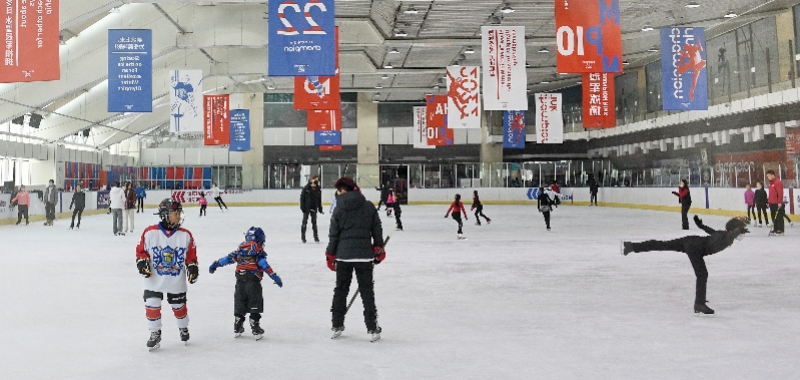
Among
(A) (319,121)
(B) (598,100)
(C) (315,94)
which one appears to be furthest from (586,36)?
(A) (319,121)

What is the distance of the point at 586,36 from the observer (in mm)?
15344

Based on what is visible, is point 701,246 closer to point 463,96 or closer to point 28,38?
point 28,38

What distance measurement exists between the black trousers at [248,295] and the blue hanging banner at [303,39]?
784cm

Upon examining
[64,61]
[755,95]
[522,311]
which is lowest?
[522,311]

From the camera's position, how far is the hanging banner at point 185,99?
23.3 metres

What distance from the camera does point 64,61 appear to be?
94.2 ft

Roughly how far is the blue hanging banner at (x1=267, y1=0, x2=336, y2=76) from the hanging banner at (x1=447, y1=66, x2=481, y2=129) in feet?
32.7

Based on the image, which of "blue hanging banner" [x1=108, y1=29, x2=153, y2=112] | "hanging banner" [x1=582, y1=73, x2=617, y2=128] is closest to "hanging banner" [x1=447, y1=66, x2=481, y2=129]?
"hanging banner" [x1=582, y1=73, x2=617, y2=128]

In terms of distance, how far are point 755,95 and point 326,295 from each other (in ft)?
74.1

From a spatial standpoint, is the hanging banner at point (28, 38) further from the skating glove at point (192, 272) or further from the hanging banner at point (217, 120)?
→ the hanging banner at point (217, 120)

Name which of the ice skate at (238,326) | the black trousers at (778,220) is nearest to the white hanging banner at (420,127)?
the black trousers at (778,220)

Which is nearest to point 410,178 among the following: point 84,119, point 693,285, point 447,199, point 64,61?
point 447,199

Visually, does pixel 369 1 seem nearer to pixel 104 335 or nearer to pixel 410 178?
pixel 104 335

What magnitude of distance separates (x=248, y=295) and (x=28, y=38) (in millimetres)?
9395
